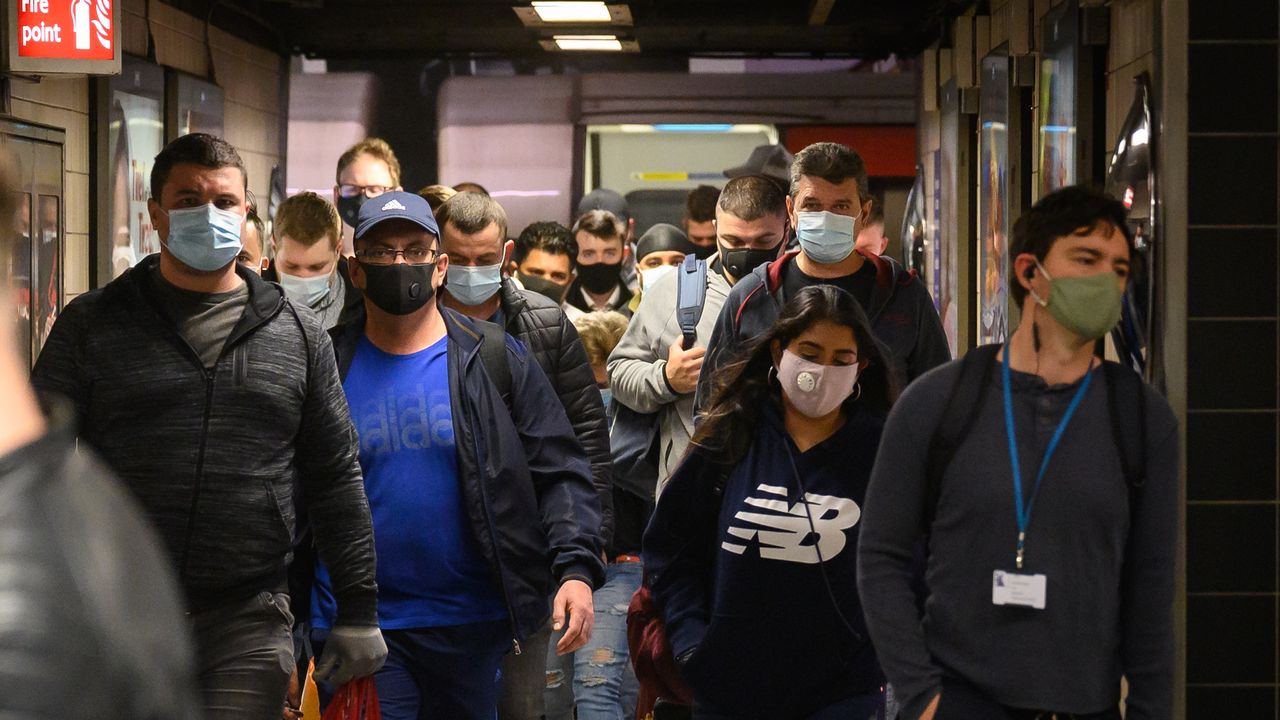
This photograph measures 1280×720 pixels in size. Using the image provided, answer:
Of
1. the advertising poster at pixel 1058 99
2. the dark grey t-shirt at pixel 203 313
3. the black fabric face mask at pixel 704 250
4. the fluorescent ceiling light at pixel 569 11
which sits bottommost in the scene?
the dark grey t-shirt at pixel 203 313

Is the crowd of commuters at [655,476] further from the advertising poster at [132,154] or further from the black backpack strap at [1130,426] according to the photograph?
the advertising poster at [132,154]

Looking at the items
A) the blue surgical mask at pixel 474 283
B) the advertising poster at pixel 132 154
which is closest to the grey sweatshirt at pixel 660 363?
the blue surgical mask at pixel 474 283

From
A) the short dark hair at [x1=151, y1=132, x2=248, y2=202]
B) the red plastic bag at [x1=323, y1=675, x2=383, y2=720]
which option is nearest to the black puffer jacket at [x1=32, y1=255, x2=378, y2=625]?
the red plastic bag at [x1=323, y1=675, x2=383, y2=720]

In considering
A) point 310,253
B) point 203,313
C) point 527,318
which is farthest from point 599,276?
point 203,313

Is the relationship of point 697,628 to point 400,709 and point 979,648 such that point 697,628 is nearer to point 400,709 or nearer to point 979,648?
point 400,709

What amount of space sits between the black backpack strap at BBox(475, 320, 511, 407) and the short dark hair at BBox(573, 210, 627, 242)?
4.35 metres

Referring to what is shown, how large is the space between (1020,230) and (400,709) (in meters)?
1.72

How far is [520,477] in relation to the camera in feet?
12.9

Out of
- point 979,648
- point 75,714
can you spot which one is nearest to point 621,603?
point 979,648

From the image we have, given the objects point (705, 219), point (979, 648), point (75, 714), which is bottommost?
point (979, 648)

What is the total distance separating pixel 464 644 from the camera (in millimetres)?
3844

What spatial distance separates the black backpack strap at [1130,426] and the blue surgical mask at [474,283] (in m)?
2.38

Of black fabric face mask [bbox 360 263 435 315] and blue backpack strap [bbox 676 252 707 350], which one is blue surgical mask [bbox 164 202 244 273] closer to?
black fabric face mask [bbox 360 263 435 315]

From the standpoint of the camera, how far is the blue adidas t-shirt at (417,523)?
3.81 m
